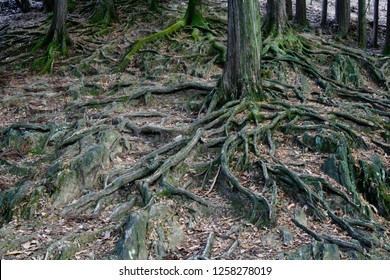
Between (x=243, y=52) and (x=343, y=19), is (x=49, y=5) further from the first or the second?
(x=243, y=52)

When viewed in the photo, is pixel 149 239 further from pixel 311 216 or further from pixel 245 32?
pixel 245 32

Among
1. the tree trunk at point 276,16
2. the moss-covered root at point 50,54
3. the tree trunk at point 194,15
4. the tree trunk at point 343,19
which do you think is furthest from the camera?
the tree trunk at point 343,19

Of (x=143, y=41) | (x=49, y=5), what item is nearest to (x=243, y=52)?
(x=143, y=41)

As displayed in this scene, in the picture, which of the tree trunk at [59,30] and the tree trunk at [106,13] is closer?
the tree trunk at [59,30]

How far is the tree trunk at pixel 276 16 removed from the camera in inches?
553

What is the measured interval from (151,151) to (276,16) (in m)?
7.49

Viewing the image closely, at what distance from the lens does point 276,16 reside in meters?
14.1

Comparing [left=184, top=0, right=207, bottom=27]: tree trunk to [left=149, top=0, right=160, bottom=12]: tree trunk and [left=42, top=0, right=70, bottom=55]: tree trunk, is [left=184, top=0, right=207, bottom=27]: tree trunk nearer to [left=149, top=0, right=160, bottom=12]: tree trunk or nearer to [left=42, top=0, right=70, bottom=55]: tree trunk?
[left=149, top=0, right=160, bottom=12]: tree trunk

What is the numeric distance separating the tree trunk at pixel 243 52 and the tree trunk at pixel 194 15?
6.25 meters

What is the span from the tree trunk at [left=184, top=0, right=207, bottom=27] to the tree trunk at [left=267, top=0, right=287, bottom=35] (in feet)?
8.64

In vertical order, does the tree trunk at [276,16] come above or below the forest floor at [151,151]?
above

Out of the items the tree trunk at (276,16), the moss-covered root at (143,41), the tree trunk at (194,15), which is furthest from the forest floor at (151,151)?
the tree trunk at (276,16)

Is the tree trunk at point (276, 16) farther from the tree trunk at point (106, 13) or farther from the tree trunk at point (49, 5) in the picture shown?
the tree trunk at point (49, 5)

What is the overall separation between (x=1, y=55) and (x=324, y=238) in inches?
532
